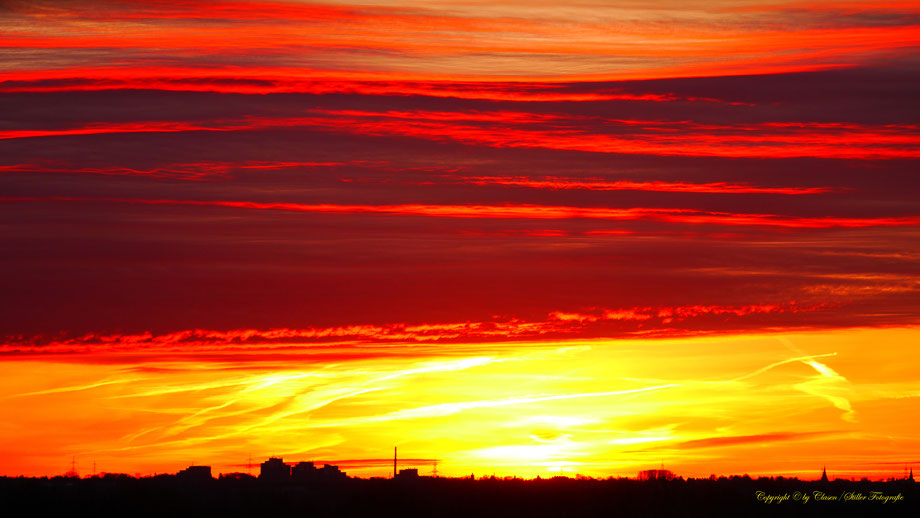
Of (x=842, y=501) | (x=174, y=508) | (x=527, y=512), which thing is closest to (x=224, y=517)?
(x=174, y=508)

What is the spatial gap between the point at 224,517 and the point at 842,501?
73594 mm

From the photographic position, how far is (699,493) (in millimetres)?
197125

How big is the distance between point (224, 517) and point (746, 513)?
60.3 m

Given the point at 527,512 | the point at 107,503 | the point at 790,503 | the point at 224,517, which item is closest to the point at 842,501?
the point at 790,503

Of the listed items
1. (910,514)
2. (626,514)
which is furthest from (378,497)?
(910,514)

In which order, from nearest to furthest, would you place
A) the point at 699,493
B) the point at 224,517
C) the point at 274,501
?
1. the point at 224,517
2. the point at 274,501
3. the point at 699,493

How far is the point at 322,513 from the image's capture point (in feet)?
593

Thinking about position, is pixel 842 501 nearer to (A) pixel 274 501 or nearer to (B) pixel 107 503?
(A) pixel 274 501

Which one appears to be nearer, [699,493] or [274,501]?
[274,501]

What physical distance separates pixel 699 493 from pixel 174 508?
222 feet

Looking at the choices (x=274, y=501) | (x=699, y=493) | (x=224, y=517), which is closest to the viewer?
(x=224, y=517)

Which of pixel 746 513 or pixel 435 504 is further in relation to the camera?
pixel 435 504

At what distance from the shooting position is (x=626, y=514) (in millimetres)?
181875

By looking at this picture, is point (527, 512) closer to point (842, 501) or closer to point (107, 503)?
point (842, 501)
